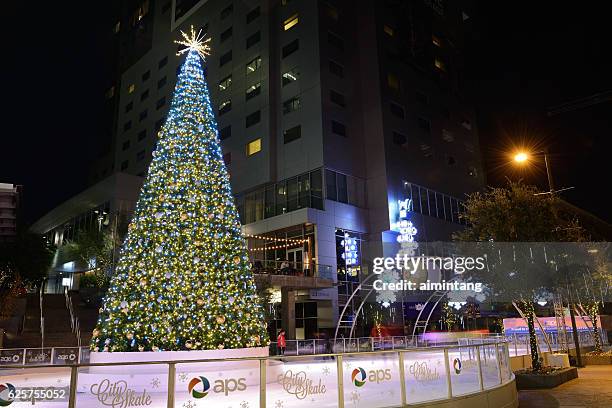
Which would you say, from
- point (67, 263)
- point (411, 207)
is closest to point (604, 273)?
point (411, 207)

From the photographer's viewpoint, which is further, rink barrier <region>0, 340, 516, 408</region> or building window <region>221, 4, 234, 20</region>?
building window <region>221, 4, 234, 20</region>

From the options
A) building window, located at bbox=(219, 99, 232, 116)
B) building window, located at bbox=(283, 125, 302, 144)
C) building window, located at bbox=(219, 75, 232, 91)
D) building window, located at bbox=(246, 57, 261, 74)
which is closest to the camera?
building window, located at bbox=(283, 125, 302, 144)

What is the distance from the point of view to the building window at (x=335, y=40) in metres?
39.8

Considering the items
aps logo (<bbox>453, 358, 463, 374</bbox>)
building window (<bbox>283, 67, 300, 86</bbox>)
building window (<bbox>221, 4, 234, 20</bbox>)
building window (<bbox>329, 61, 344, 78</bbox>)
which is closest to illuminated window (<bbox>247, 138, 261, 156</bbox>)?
building window (<bbox>283, 67, 300, 86</bbox>)

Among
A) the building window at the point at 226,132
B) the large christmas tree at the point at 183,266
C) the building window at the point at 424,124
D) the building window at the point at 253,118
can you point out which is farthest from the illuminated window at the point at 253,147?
the large christmas tree at the point at 183,266

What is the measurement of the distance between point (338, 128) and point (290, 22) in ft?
34.8

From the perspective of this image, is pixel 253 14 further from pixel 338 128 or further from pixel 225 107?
pixel 338 128

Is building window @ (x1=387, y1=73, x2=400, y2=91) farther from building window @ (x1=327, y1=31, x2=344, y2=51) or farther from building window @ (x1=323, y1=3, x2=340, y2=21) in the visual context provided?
building window @ (x1=323, y1=3, x2=340, y2=21)

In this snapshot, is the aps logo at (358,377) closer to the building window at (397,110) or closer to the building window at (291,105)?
the building window at (291,105)

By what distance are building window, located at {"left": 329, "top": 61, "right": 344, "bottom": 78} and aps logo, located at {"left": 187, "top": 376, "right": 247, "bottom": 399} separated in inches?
1369

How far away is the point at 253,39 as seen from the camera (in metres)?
43.4

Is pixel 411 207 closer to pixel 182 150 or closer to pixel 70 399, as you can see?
pixel 182 150

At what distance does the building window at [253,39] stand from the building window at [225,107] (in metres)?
5.24

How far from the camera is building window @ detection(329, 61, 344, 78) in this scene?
39056 mm
